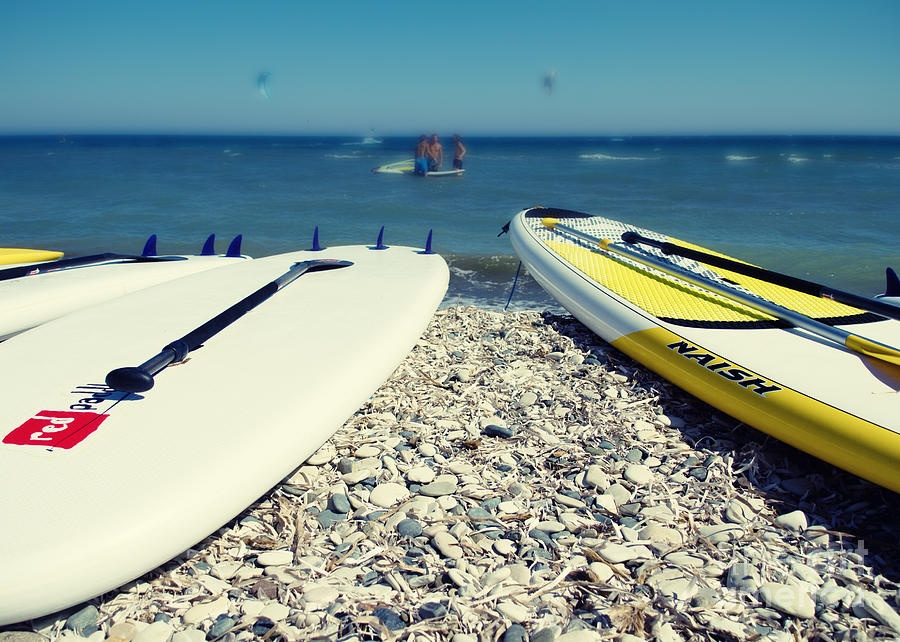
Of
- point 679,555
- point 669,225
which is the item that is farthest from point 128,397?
point 669,225

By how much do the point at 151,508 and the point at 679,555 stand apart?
1.57 metres

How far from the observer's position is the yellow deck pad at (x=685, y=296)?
10.6 ft

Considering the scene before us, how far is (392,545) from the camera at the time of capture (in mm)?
1957

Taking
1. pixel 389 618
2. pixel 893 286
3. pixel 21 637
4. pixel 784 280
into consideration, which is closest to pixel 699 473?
pixel 389 618

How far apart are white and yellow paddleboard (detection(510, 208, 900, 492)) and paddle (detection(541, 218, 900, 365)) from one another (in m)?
0.03

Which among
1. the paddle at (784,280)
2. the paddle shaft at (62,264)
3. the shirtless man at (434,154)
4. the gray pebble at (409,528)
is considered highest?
the shirtless man at (434,154)

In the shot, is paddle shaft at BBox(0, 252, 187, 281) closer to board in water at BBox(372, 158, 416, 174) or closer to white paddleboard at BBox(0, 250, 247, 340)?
white paddleboard at BBox(0, 250, 247, 340)

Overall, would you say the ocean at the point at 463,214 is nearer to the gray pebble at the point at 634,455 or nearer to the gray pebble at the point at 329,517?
the gray pebble at the point at 634,455

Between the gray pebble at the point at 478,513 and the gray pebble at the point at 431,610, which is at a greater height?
the gray pebble at the point at 478,513

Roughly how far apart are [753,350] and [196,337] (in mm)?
2493

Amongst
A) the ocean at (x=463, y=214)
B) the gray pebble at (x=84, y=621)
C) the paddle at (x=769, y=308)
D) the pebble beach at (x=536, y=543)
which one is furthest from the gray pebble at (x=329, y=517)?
the ocean at (x=463, y=214)

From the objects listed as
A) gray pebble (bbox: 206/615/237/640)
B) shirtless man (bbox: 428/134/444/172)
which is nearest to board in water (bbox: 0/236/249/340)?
gray pebble (bbox: 206/615/237/640)

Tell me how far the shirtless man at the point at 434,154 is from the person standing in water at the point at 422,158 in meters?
0.18

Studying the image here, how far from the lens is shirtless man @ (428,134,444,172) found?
2145cm
